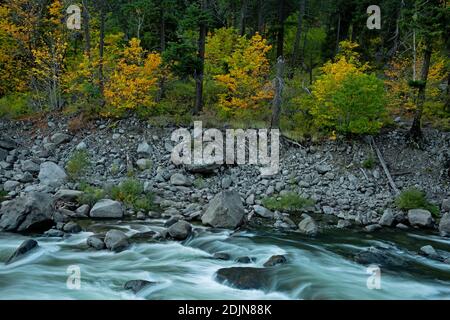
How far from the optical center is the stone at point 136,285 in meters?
9.77

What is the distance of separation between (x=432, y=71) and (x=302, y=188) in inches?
394

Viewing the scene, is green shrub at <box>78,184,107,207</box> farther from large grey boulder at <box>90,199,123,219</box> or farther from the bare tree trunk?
the bare tree trunk

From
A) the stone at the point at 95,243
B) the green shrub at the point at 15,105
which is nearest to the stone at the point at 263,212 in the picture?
the stone at the point at 95,243

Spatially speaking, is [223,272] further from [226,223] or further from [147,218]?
[147,218]

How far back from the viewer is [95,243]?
1227 centimetres

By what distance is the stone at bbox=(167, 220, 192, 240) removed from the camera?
43.4 feet

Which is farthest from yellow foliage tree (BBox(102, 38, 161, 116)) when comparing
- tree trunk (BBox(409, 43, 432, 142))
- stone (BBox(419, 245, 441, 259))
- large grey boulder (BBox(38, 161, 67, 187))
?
stone (BBox(419, 245, 441, 259))

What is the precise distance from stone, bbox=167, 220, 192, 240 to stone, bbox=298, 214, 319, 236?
351 cm

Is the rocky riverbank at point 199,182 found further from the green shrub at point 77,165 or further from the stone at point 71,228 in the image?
the green shrub at point 77,165

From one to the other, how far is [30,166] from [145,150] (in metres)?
4.58

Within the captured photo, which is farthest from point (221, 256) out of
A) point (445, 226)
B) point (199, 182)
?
point (445, 226)

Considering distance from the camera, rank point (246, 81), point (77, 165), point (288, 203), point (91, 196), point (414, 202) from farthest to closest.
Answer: point (246, 81) → point (77, 165) → point (288, 203) → point (414, 202) → point (91, 196)

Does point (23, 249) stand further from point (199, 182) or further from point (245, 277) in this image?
point (199, 182)

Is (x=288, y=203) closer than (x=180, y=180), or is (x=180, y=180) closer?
(x=288, y=203)
